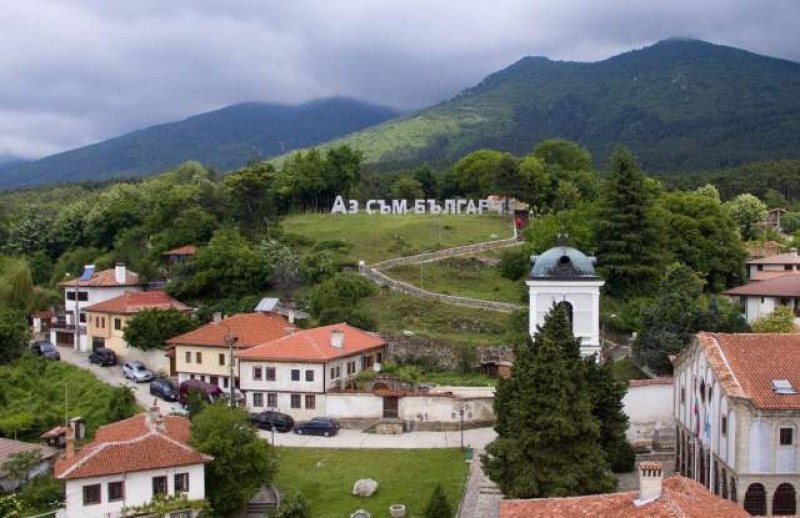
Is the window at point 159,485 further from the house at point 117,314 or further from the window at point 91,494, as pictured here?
the house at point 117,314

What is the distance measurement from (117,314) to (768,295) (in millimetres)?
42207

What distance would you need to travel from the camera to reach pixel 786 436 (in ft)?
96.3

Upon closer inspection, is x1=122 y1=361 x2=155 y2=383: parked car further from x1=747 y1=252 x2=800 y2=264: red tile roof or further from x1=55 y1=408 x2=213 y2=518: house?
x1=747 y1=252 x2=800 y2=264: red tile roof

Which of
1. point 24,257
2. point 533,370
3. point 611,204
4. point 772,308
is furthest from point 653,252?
point 24,257

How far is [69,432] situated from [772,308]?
131 ft

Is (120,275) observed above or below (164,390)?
above

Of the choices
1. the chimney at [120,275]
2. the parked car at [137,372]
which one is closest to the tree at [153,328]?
the parked car at [137,372]

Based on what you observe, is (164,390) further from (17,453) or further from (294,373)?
(17,453)

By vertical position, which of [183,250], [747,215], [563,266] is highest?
[747,215]

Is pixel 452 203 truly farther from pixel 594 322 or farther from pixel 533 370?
pixel 533 370

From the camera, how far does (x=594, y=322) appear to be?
40.8 metres

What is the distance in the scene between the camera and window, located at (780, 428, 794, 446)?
29.3 meters

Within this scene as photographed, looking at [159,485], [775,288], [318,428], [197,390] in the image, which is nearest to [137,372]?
[197,390]

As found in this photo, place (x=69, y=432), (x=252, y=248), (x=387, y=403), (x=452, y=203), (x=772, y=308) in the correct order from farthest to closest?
(x=452, y=203) < (x=252, y=248) < (x=772, y=308) < (x=387, y=403) < (x=69, y=432)
